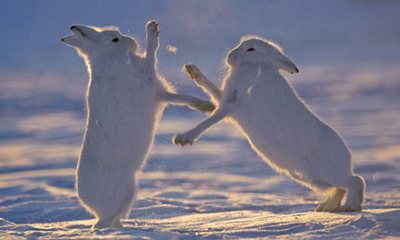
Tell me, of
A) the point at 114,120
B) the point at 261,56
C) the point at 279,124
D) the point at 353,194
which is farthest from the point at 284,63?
the point at 114,120

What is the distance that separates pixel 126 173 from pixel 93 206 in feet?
1.42

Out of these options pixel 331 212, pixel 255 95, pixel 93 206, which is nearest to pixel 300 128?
pixel 255 95

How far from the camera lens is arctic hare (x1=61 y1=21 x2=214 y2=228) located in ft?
16.5

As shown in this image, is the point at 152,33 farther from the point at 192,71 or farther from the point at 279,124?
the point at 279,124

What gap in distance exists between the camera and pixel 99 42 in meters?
5.47

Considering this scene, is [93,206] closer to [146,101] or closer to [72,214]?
[146,101]

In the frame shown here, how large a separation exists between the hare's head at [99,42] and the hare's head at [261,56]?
1106 millimetres

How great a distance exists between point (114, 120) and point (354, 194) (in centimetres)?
260

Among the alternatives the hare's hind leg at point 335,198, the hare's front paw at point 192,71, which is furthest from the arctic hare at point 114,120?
the hare's hind leg at point 335,198

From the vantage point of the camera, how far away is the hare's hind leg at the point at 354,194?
5.61m

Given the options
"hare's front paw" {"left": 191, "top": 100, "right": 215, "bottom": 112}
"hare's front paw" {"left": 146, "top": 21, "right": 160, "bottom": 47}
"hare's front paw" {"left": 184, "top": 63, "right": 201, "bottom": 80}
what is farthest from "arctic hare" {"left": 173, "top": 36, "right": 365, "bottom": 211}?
"hare's front paw" {"left": 146, "top": 21, "right": 160, "bottom": 47}

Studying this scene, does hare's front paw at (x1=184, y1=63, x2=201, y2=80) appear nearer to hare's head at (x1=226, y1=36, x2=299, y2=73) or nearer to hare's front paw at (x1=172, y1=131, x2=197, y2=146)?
hare's head at (x1=226, y1=36, x2=299, y2=73)

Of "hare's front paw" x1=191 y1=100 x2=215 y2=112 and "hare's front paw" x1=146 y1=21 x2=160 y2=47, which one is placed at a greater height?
"hare's front paw" x1=146 y1=21 x2=160 y2=47

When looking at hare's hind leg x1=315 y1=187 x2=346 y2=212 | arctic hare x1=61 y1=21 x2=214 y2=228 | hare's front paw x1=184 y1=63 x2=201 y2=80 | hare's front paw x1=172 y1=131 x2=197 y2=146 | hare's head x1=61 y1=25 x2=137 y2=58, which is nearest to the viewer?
arctic hare x1=61 y1=21 x2=214 y2=228
